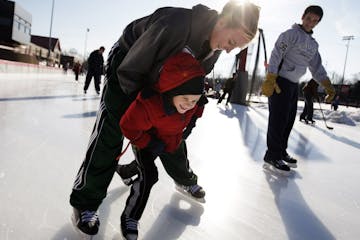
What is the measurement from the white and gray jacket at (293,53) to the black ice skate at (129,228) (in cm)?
201

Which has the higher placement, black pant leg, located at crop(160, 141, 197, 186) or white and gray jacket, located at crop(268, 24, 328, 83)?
white and gray jacket, located at crop(268, 24, 328, 83)

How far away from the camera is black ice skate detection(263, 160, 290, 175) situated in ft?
9.25

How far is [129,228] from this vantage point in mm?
1361

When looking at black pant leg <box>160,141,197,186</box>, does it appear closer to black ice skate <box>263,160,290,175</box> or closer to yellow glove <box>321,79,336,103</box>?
black ice skate <box>263,160,290,175</box>

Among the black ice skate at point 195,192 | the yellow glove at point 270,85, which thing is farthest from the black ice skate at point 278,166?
the black ice skate at point 195,192

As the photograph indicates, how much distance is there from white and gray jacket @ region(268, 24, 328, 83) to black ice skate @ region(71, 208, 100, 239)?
2.10 metres

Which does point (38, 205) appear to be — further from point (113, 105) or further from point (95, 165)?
point (113, 105)

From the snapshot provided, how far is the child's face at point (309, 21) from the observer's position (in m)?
2.78

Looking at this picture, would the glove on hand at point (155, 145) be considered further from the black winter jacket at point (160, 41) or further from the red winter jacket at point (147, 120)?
the black winter jacket at point (160, 41)

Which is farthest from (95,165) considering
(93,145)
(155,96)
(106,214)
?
(155,96)

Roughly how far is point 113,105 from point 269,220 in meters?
1.08

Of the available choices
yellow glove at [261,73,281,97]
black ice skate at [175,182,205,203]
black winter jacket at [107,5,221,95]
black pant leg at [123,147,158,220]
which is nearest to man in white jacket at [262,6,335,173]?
yellow glove at [261,73,281,97]

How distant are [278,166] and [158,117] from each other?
6.05 feet

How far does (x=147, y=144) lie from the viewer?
4.56ft
